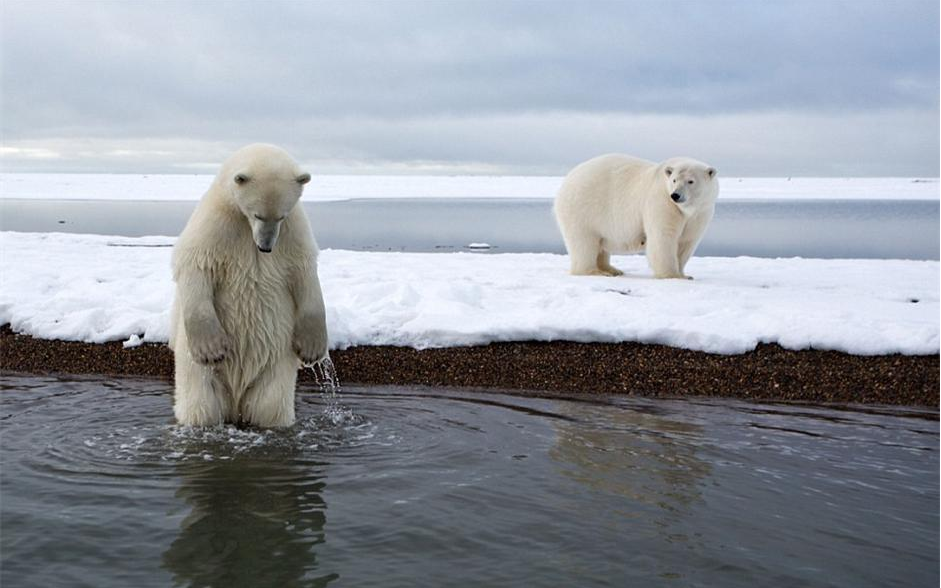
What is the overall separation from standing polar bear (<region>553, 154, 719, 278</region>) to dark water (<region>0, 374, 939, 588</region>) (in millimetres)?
4247

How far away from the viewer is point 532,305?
823cm

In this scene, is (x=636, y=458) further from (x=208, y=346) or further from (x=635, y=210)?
(x=635, y=210)

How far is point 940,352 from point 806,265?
5478 mm

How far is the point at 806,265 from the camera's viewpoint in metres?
12.0

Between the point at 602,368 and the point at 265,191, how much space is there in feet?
10.8

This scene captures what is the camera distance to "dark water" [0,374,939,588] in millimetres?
3338

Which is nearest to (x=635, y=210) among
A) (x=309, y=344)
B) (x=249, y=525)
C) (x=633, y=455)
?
(x=633, y=455)

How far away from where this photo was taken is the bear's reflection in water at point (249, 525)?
3.24 meters

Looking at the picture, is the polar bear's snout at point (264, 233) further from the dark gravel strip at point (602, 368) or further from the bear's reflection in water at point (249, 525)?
the dark gravel strip at point (602, 368)

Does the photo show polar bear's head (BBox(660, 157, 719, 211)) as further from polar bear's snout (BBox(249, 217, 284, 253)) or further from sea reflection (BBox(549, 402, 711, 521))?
polar bear's snout (BBox(249, 217, 284, 253))

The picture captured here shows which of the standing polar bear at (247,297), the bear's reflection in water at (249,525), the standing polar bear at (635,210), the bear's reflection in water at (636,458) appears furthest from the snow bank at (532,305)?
the bear's reflection in water at (249,525)

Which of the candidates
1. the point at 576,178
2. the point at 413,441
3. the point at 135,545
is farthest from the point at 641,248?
the point at 135,545

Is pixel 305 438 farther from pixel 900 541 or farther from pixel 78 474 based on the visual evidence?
pixel 900 541

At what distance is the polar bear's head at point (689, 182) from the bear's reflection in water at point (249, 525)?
19.6 feet
